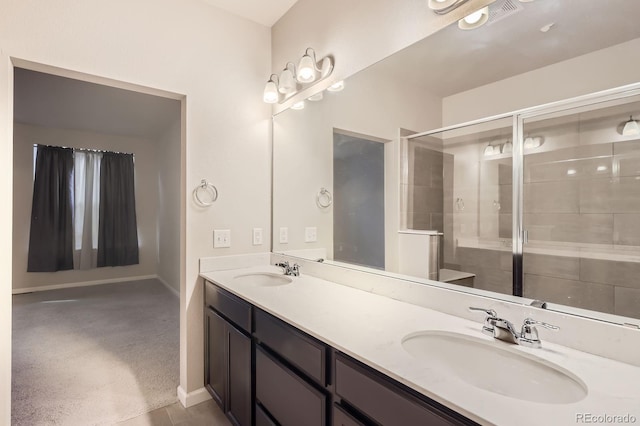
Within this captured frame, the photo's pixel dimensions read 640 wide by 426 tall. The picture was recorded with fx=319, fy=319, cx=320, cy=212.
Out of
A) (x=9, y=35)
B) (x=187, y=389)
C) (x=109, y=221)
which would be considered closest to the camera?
(x=9, y=35)

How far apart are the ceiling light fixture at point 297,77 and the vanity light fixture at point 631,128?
4.71 ft

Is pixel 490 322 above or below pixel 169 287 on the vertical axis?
above

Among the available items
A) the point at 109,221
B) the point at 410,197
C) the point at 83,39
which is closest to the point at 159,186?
the point at 109,221

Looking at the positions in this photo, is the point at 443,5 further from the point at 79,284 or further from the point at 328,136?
the point at 79,284

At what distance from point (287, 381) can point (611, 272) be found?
1225 millimetres

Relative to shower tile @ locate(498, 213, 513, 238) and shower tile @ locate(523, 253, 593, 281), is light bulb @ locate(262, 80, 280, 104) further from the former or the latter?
shower tile @ locate(523, 253, 593, 281)

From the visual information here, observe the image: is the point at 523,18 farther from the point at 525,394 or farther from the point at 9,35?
the point at 9,35

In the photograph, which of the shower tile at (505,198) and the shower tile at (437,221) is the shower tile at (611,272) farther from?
the shower tile at (437,221)

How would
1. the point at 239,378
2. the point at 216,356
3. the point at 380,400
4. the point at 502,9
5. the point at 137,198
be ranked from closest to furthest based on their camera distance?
the point at 380,400
the point at 502,9
the point at 239,378
the point at 216,356
the point at 137,198

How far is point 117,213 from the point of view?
18.5ft

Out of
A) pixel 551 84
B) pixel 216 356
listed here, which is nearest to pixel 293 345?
pixel 216 356

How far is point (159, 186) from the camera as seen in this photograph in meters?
5.92

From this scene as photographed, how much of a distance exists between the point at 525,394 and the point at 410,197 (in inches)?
35.8

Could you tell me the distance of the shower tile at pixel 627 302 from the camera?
0.97 m
